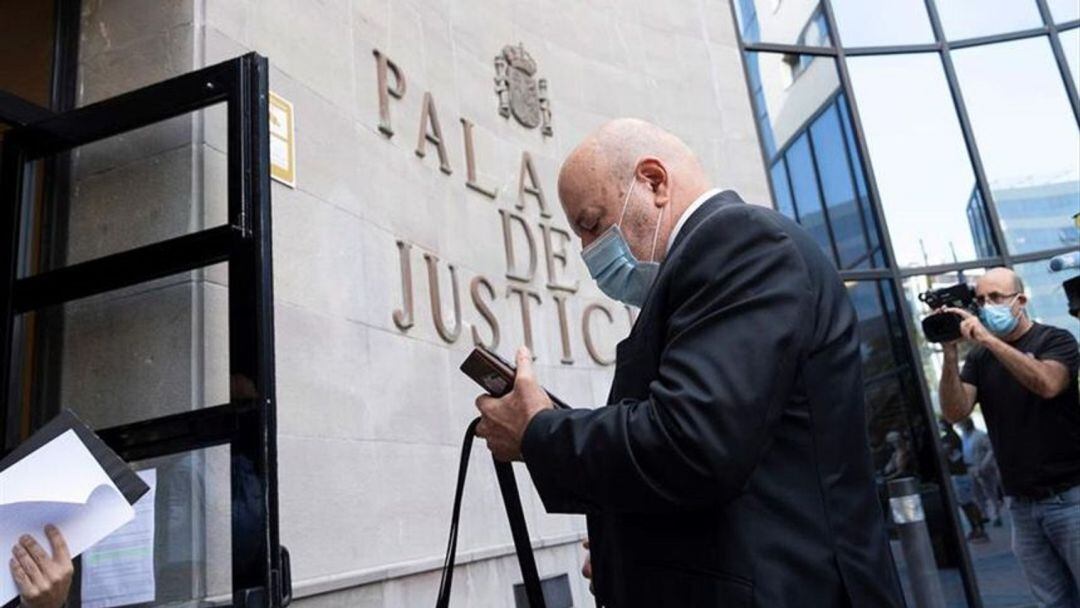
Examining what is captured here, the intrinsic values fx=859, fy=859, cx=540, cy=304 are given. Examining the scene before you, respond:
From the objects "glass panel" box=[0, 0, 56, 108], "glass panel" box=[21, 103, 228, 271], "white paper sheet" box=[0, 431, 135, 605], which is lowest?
"white paper sheet" box=[0, 431, 135, 605]

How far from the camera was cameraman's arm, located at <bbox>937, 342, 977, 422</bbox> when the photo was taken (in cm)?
444

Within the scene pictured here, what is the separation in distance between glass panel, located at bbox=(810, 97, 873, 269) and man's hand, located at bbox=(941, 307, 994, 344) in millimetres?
4181

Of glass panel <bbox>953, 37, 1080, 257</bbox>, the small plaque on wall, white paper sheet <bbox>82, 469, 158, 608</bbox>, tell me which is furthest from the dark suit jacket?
glass panel <bbox>953, 37, 1080, 257</bbox>

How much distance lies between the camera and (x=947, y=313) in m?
4.45

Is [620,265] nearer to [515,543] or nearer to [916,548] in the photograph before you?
[515,543]

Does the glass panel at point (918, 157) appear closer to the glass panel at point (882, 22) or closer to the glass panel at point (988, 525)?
the glass panel at point (882, 22)

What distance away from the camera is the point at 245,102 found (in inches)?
106

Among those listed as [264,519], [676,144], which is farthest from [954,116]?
[264,519]

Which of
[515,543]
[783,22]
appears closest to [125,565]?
[515,543]

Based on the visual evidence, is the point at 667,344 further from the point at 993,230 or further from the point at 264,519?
the point at 993,230

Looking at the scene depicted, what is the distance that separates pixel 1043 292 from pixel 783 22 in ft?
12.4

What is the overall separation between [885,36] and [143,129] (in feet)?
27.0

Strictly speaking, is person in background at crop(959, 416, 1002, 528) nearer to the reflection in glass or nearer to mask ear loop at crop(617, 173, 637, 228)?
the reflection in glass

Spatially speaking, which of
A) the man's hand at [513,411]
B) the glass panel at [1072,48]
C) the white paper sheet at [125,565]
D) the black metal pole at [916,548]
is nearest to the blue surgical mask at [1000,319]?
the black metal pole at [916,548]
